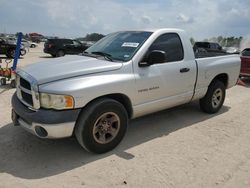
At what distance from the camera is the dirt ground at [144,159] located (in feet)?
12.0

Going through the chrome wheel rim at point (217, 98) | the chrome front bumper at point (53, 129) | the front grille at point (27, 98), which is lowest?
the chrome wheel rim at point (217, 98)

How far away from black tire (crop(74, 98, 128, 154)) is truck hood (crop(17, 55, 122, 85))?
47cm

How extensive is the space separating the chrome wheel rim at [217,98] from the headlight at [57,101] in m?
3.72

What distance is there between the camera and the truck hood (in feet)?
13.1

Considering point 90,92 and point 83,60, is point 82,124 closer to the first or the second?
point 90,92

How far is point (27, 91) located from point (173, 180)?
2351mm

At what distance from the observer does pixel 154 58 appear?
15.2 ft

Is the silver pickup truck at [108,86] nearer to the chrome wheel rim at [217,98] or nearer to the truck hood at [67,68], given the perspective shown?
the truck hood at [67,68]

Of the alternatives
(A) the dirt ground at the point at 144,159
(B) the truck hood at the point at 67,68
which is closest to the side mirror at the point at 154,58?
(B) the truck hood at the point at 67,68

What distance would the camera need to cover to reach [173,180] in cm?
368

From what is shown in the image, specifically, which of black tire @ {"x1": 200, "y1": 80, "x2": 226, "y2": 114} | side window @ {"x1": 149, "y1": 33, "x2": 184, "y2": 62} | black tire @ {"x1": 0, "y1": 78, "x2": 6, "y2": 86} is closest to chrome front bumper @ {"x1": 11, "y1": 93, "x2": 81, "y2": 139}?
side window @ {"x1": 149, "y1": 33, "x2": 184, "y2": 62}

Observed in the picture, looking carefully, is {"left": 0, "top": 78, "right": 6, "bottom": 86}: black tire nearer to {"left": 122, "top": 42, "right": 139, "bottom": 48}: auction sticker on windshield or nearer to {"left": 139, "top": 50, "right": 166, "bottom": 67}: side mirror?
{"left": 122, "top": 42, "right": 139, "bottom": 48}: auction sticker on windshield

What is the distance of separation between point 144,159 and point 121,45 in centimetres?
198

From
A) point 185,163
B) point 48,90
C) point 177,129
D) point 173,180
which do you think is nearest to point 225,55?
point 177,129
